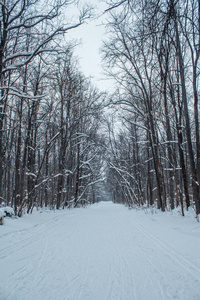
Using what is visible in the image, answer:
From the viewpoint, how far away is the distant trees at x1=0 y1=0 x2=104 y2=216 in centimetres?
610

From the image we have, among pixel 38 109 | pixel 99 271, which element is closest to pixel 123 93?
pixel 38 109

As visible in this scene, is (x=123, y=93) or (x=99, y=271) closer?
(x=99, y=271)

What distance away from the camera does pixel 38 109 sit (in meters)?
13.6

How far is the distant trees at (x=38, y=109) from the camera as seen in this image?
610cm

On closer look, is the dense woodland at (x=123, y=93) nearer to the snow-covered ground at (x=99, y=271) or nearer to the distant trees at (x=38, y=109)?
the distant trees at (x=38, y=109)

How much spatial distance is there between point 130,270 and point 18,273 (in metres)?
1.56

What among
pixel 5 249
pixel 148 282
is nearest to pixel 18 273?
pixel 5 249

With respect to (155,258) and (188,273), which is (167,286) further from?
(155,258)

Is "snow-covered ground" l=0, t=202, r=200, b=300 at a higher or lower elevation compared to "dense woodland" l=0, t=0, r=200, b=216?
lower

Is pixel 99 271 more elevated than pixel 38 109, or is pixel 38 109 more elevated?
pixel 38 109

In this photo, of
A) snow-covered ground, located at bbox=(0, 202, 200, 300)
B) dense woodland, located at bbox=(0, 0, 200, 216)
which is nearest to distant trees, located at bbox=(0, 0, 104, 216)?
dense woodland, located at bbox=(0, 0, 200, 216)

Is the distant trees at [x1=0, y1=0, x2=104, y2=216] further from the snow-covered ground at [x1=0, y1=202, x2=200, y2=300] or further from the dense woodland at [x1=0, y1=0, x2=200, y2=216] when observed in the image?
the snow-covered ground at [x1=0, y1=202, x2=200, y2=300]

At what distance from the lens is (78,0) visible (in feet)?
19.0

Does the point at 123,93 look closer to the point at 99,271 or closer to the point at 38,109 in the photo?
the point at 38,109
